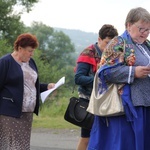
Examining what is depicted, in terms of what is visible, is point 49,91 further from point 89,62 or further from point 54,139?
point 54,139

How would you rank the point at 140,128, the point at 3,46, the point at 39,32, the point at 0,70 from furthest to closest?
the point at 39,32
the point at 3,46
the point at 0,70
the point at 140,128

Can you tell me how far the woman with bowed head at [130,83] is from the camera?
409cm

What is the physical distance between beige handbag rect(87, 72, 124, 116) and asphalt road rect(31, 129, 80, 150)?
3767 millimetres

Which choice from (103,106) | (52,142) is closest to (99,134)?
(103,106)

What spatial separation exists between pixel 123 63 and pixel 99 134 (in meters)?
0.67

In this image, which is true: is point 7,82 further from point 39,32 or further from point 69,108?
point 39,32

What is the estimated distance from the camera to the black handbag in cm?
545

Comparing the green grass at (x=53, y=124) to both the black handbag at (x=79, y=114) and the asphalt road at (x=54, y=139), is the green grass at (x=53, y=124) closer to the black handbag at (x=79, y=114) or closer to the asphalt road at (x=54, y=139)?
the asphalt road at (x=54, y=139)

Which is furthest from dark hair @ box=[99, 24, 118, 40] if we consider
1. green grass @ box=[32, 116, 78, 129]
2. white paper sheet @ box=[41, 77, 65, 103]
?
green grass @ box=[32, 116, 78, 129]

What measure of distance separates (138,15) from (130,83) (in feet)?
1.97

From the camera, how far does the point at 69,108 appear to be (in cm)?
560

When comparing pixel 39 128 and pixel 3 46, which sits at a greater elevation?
pixel 3 46

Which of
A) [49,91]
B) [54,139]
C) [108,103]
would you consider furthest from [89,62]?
[54,139]

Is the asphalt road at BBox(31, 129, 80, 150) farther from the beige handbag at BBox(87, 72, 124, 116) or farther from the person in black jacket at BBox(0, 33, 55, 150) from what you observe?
the beige handbag at BBox(87, 72, 124, 116)
